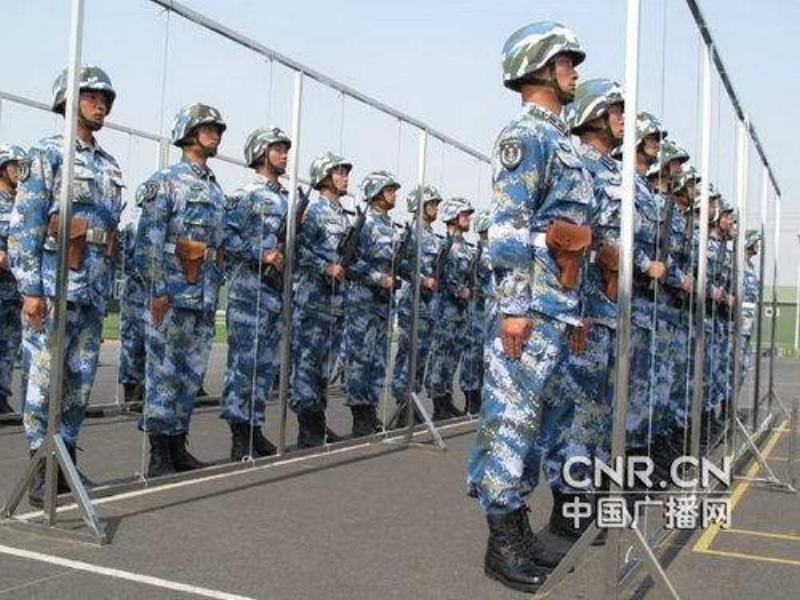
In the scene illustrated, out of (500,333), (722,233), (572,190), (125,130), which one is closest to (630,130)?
(572,190)

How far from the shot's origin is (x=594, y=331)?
15.2 ft

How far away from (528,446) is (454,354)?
599 cm

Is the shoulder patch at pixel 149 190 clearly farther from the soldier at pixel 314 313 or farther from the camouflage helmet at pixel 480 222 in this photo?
the camouflage helmet at pixel 480 222

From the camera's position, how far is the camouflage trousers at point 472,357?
10.1m

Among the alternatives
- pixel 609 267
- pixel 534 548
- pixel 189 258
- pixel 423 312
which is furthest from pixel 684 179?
pixel 534 548

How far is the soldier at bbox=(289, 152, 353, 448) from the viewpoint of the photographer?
717 centimetres

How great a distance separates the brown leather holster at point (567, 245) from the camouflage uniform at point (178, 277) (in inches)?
103

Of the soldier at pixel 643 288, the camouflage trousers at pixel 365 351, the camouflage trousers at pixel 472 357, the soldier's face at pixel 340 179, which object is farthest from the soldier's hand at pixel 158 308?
the camouflage trousers at pixel 472 357

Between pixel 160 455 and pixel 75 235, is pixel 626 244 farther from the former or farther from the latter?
pixel 160 455

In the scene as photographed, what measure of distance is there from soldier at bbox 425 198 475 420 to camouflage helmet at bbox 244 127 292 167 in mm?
3213

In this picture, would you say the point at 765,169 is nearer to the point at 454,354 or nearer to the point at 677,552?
the point at 454,354

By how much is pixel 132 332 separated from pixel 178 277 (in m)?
3.55

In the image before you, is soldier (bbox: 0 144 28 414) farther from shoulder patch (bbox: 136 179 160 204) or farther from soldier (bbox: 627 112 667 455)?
soldier (bbox: 627 112 667 455)

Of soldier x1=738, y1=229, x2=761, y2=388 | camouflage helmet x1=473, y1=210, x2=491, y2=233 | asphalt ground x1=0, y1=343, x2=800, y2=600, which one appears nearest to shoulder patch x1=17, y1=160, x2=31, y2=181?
asphalt ground x1=0, y1=343, x2=800, y2=600
